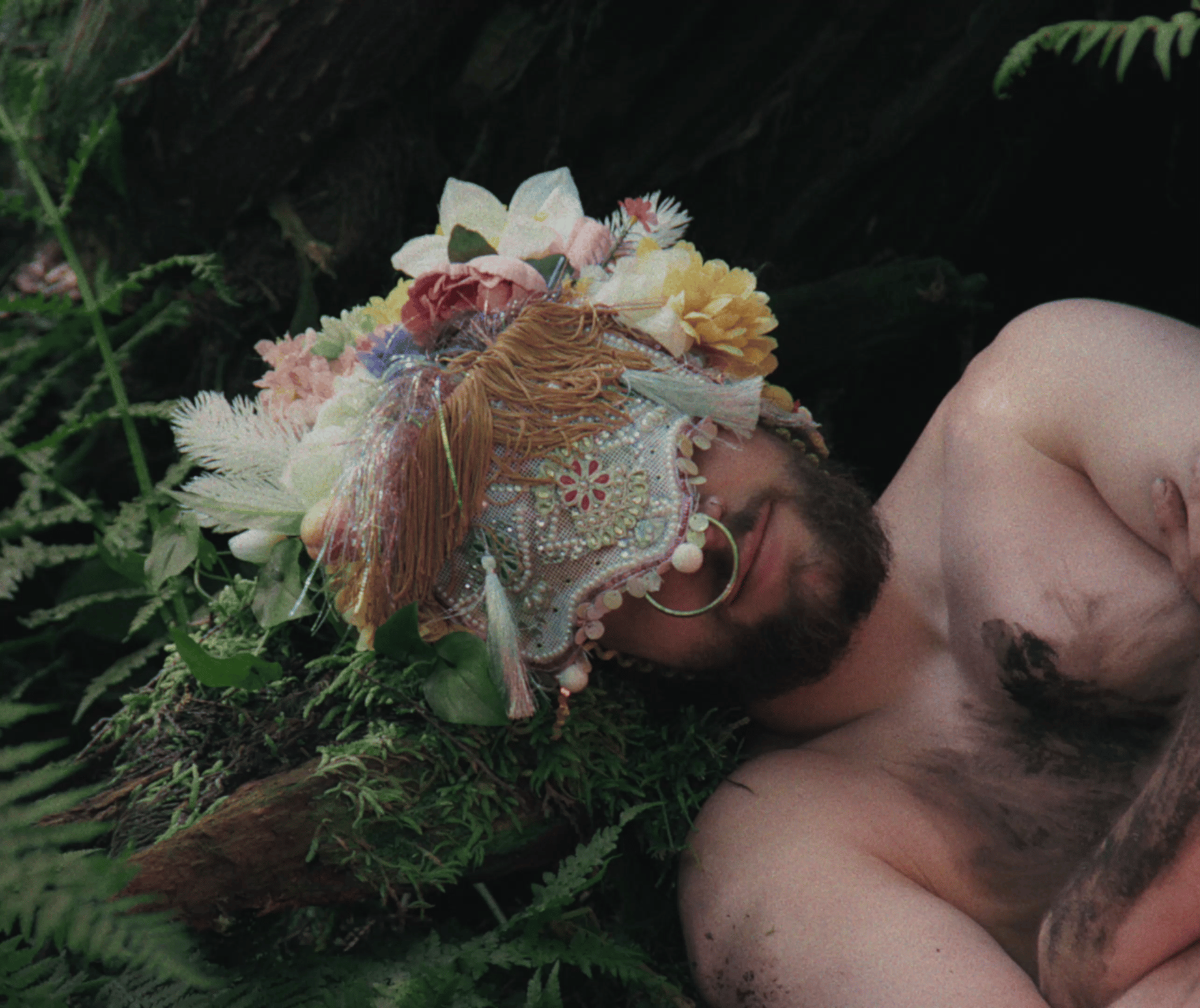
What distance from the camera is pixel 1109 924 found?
4.16 ft

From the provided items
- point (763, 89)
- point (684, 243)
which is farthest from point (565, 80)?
point (684, 243)

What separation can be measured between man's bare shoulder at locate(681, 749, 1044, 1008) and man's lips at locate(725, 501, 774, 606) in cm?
30

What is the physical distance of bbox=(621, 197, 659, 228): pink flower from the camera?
1.81m

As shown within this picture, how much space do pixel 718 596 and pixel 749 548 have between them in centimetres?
8

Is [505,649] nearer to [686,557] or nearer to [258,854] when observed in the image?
[686,557]

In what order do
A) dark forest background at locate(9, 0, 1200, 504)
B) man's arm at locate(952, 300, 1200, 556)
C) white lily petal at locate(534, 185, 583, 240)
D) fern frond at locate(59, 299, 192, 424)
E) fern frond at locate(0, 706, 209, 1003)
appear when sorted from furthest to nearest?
1. fern frond at locate(59, 299, 192, 424)
2. dark forest background at locate(9, 0, 1200, 504)
3. white lily petal at locate(534, 185, 583, 240)
4. man's arm at locate(952, 300, 1200, 556)
5. fern frond at locate(0, 706, 209, 1003)

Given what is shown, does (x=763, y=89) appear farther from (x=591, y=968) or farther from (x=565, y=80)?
(x=591, y=968)

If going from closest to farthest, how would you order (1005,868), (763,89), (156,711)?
(1005,868) → (156,711) → (763,89)

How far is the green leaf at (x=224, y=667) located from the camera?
1.56 meters

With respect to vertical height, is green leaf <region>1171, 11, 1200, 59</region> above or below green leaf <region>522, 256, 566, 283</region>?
above

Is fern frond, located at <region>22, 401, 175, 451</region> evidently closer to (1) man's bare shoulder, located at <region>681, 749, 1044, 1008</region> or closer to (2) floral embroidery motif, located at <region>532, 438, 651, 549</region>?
(2) floral embroidery motif, located at <region>532, 438, 651, 549</region>

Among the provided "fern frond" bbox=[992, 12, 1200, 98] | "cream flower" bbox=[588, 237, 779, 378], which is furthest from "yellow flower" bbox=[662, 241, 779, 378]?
"fern frond" bbox=[992, 12, 1200, 98]

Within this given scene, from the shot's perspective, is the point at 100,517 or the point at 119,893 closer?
the point at 119,893

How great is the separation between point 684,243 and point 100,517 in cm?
131
